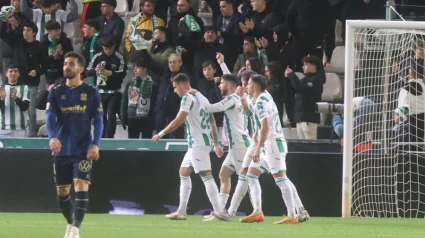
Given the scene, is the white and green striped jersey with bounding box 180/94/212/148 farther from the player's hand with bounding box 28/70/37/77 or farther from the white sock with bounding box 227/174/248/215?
the player's hand with bounding box 28/70/37/77

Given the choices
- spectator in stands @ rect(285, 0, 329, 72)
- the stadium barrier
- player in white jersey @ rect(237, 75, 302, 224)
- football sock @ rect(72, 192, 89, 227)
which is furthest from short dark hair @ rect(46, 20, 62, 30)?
football sock @ rect(72, 192, 89, 227)

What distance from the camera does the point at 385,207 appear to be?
15.8 meters

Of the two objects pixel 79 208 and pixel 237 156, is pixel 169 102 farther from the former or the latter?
pixel 79 208

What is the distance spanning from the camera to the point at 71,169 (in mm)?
10695

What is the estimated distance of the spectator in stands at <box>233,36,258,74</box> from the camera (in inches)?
672

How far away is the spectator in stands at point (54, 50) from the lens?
18.1m

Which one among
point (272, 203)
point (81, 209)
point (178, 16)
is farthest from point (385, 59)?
point (81, 209)

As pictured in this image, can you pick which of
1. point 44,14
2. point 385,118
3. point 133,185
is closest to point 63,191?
point 133,185

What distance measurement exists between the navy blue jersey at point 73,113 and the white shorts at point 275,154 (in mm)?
3362

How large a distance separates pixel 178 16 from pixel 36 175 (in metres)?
3.94

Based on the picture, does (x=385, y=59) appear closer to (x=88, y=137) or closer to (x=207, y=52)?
(x=207, y=52)

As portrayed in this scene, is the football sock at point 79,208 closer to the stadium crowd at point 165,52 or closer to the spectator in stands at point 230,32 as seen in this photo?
the stadium crowd at point 165,52

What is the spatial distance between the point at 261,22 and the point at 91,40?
2.87m

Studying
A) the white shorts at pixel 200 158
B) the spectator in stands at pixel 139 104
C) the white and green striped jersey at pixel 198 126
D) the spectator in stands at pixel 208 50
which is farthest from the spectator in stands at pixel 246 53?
the white shorts at pixel 200 158
